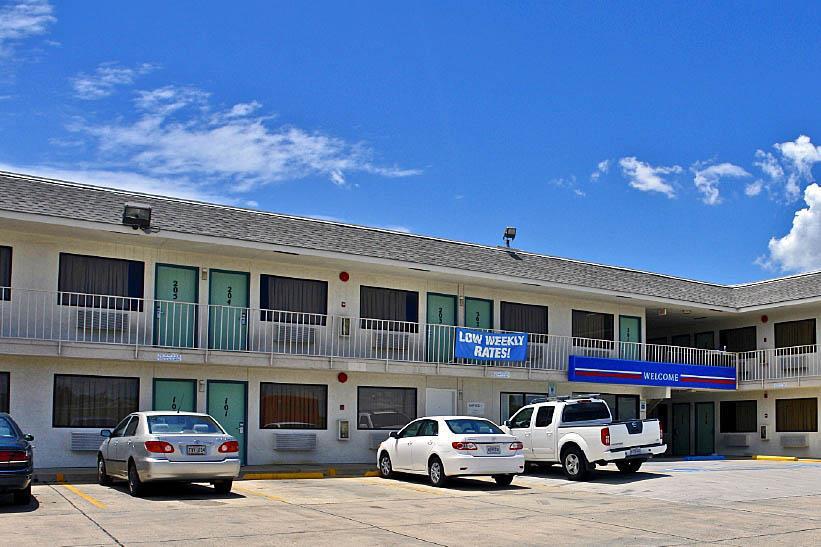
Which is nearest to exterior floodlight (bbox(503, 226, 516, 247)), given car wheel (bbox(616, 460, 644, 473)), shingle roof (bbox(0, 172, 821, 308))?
shingle roof (bbox(0, 172, 821, 308))

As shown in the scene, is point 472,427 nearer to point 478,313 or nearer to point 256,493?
point 256,493

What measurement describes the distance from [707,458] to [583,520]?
746 inches

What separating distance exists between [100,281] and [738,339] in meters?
24.3

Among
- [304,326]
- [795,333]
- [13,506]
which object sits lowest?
[13,506]

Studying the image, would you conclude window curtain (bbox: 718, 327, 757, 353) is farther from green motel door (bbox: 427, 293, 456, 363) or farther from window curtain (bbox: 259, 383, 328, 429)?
window curtain (bbox: 259, 383, 328, 429)

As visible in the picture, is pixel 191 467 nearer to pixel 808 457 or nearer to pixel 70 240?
pixel 70 240

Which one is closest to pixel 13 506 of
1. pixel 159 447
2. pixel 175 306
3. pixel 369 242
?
pixel 159 447

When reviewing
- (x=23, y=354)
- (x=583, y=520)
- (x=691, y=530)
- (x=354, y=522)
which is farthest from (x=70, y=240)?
(x=691, y=530)

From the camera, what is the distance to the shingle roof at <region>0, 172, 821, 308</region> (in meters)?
21.1

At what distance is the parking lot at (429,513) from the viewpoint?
39.8ft

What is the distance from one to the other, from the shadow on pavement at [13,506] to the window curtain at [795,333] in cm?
2649

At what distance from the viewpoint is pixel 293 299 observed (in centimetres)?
2511

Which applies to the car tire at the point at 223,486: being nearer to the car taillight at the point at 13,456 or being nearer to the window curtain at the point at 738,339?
the car taillight at the point at 13,456

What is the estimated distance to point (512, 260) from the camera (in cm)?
2916
